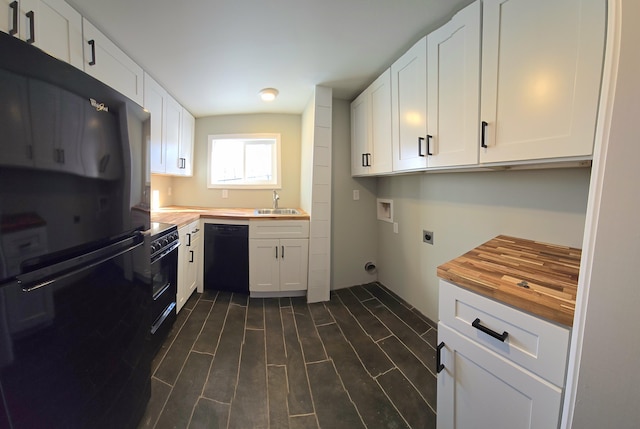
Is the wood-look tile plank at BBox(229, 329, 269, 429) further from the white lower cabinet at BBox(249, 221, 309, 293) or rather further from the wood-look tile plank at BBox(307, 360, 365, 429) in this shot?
the white lower cabinet at BBox(249, 221, 309, 293)

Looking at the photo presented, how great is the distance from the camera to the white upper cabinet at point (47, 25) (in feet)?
3.26

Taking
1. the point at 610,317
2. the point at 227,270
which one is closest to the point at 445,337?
the point at 610,317

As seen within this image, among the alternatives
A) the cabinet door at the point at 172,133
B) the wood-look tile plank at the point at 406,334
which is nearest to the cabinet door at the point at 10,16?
the cabinet door at the point at 172,133

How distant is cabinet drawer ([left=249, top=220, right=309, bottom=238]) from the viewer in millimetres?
2471

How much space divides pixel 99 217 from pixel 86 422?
71 centimetres

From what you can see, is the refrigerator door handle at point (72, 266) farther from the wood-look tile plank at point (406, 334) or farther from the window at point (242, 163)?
the window at point (242, 163)

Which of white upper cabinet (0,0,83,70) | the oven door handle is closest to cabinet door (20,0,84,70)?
white upper cabinet (0,0,83,70)

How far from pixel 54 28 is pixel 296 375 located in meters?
2.40

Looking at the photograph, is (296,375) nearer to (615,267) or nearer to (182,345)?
(182,345)

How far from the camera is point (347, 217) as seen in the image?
108 inches

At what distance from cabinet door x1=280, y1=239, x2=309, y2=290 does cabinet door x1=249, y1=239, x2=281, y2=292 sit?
0.07m

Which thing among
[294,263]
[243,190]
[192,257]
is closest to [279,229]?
[294,263]

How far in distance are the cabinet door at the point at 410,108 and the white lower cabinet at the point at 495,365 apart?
1033 mm

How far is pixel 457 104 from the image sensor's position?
1302 millimetres
